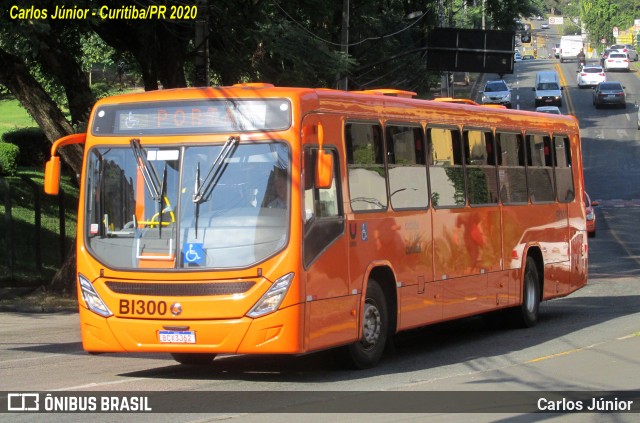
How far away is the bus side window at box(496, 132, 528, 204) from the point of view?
1698 centimetres

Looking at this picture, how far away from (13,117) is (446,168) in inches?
2094

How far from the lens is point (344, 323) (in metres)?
12.2

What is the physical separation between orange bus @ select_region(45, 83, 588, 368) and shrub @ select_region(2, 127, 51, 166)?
1005 inches

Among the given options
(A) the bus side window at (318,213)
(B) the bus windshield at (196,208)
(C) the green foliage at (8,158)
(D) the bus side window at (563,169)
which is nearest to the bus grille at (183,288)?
(B) the bus windshield at (196,208)

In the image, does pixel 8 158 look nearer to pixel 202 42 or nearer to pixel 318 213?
pixel 202 42

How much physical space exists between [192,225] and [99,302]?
51.4 inches

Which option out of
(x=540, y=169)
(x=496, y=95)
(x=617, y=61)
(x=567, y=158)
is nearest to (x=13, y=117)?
(x=496, y=95)

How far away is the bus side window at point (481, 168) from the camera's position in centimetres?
1591

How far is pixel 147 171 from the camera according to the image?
11.8m

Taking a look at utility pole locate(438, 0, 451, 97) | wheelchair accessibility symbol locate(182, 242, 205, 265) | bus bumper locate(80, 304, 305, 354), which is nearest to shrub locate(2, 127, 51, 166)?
utility pole locate(438, 0, 451, 97)

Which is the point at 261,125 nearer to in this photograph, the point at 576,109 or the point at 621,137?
the point at 621,137

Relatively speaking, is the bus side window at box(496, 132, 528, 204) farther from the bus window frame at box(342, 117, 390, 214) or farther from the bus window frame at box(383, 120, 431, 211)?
the bus window frame at box(342, 117, 390, 214)

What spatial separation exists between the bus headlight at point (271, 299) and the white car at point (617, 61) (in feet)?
330

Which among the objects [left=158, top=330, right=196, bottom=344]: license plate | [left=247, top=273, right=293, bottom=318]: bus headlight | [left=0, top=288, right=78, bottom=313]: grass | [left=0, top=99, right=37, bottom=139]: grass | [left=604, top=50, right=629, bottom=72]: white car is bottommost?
[left=0, top=288, right=78, bottom=313]: grass
